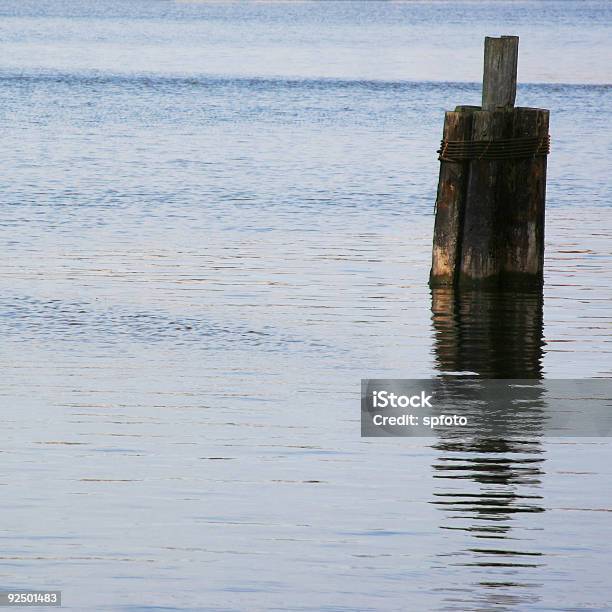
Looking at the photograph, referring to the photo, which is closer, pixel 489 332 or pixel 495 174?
pixel 489 332

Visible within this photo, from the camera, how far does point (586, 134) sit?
38.2 meters

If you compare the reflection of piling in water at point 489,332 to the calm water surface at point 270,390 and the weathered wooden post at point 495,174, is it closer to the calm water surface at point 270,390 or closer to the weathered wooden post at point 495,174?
the calm water surface at point 270,390

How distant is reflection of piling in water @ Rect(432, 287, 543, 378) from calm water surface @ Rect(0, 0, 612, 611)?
32 millimetres

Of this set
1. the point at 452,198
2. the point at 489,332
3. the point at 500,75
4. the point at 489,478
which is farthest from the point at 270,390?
the point at 500,75

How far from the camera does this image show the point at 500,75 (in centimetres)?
1273

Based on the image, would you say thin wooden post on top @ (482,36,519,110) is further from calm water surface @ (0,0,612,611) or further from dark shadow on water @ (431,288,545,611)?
dark shadow on water @ (431,288,545,611)

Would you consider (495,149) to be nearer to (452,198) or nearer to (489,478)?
(452,198)

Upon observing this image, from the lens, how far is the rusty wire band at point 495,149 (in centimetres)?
1265

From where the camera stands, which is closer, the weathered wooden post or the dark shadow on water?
the dark shadow on water

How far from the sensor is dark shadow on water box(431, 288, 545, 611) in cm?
644

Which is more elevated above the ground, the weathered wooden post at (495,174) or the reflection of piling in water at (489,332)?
the weathered wooden post at (495,174)

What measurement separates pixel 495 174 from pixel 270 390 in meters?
3.64

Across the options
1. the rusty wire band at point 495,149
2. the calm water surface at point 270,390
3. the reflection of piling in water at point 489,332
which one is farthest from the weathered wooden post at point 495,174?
the calm water surface at point 270,390

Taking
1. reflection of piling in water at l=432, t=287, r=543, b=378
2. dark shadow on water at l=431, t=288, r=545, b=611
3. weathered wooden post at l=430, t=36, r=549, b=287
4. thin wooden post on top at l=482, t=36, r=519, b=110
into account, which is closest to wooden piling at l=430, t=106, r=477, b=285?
weathered wooden post at l=430, t=36, r=549, b=287
